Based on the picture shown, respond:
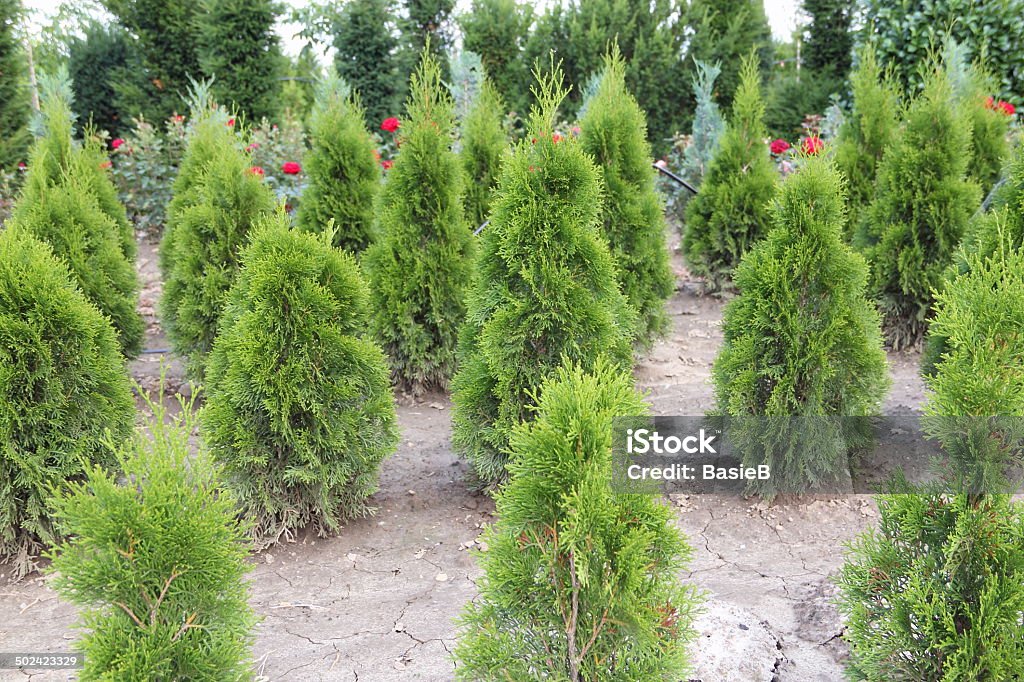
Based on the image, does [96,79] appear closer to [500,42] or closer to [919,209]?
[500,42]

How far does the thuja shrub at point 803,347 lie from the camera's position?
14.7 ft

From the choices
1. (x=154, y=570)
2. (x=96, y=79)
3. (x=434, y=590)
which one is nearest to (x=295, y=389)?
(x=434, y=590)

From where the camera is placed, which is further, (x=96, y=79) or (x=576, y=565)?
(x=96, y=79)

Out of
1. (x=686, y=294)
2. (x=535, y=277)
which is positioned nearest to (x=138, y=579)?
(x=535, y=277)

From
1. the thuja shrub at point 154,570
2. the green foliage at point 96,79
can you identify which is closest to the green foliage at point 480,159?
the thuja shrub at point 154,570

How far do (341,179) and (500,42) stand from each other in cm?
764

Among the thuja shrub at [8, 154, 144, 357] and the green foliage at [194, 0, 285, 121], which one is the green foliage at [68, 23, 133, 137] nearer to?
the green foliage at [194, 0, 285, 121]

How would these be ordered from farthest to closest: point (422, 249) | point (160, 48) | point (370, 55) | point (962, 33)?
1. point (370, 55)
2. point (160, 48)
3. point (962, 33)
4. point (422, 249)

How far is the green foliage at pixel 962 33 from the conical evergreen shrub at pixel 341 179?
678 cm

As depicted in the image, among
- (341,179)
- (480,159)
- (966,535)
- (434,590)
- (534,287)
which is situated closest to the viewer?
(966,535)

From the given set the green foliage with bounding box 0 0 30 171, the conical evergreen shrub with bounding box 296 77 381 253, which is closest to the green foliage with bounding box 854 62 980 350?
the conical evergreen shrub with bounding box 296 77 381 253

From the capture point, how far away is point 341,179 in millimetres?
7211

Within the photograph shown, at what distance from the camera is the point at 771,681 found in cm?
326

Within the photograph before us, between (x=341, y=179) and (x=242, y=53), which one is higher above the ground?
(x=242, y=53)
